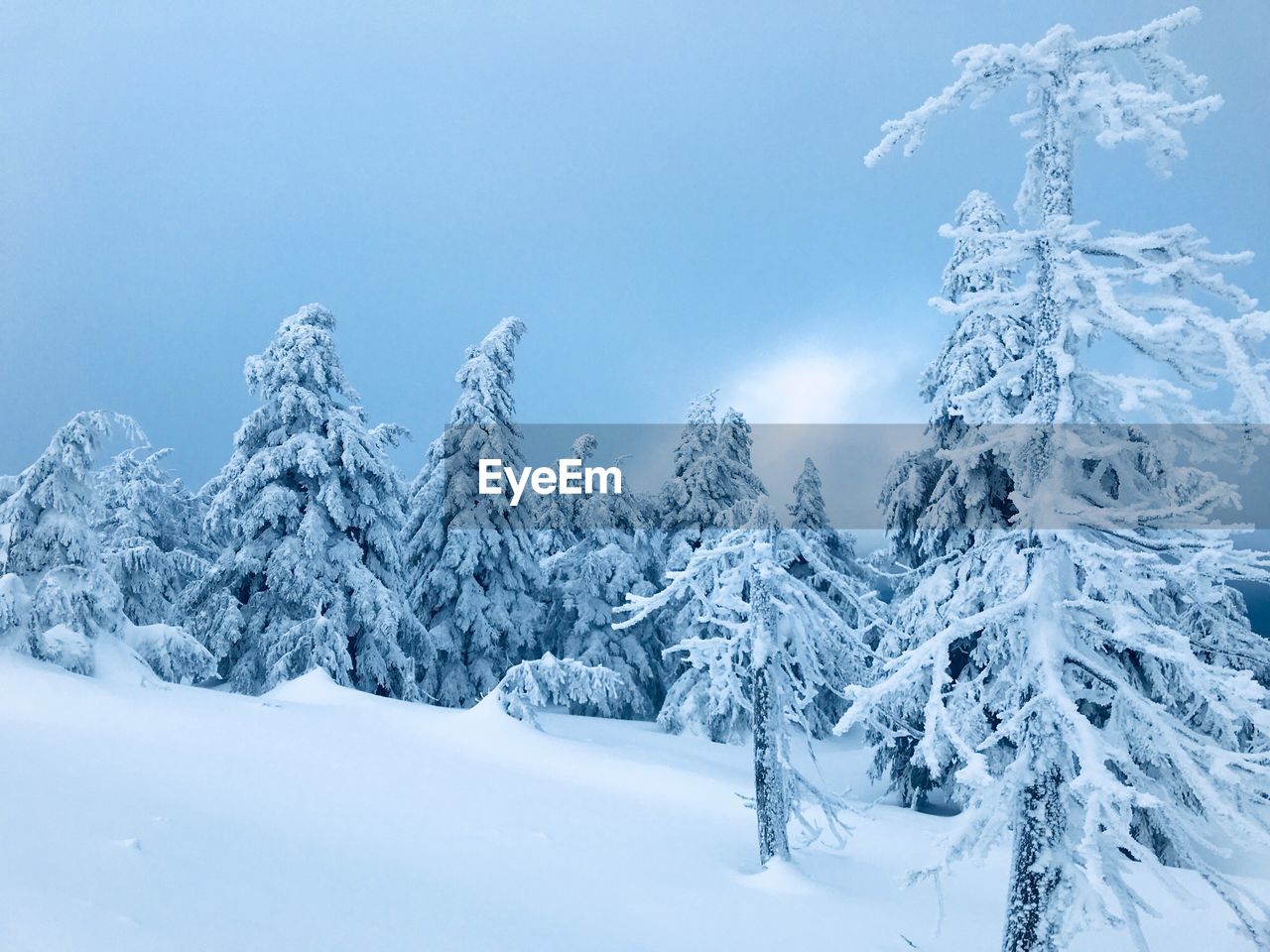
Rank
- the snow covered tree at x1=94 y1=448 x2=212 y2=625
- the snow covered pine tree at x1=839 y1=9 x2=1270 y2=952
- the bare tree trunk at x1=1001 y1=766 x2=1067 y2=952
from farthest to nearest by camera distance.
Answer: the snow covered tree at x1=94 y1=448 x2=212 y2=625 < the bare tree trunk at x1=1001 y1=766 x2=1067 y2=952 < the snow covered pine tree at x1=839 y1=9 x2=1270 y2=952

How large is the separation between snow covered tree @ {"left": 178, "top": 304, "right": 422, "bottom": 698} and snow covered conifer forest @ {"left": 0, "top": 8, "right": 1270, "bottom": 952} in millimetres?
108

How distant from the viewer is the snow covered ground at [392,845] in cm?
624

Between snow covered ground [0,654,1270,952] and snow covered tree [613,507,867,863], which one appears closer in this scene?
snow covered ground [0,654,1270,952]

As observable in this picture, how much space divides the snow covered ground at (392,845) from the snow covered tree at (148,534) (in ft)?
29.9

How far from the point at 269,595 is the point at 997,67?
766 inches

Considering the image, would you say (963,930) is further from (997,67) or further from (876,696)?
(997,67)

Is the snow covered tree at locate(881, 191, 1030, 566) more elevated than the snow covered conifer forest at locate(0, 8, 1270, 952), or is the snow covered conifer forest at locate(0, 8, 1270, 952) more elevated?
the snow covered tree at locate(881, 191, 1030, 566)

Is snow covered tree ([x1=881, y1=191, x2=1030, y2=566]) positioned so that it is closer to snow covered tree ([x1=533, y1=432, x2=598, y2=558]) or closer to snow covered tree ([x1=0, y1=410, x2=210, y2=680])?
snow covered tree ([x1=533, y1=432, x2=598, y2=558])

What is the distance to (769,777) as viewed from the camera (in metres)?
11.3

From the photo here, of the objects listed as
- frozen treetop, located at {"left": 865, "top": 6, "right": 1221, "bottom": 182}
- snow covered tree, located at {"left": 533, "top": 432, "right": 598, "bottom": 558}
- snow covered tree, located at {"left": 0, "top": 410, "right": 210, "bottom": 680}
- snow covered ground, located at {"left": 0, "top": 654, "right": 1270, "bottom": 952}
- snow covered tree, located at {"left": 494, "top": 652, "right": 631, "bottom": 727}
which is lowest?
snow covered ground, located at {"left": 0, "top": 654, "right": 1270, "bottom": 952}

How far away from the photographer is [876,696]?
657 centimetres

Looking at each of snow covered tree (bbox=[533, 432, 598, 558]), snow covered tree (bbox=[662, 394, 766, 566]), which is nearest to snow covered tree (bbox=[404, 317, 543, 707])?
snow covered tree (bbox=[533, 432, 598, 558])

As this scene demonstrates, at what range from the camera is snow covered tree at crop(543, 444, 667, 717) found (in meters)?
27.4

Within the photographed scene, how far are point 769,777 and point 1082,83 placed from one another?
8998mm
